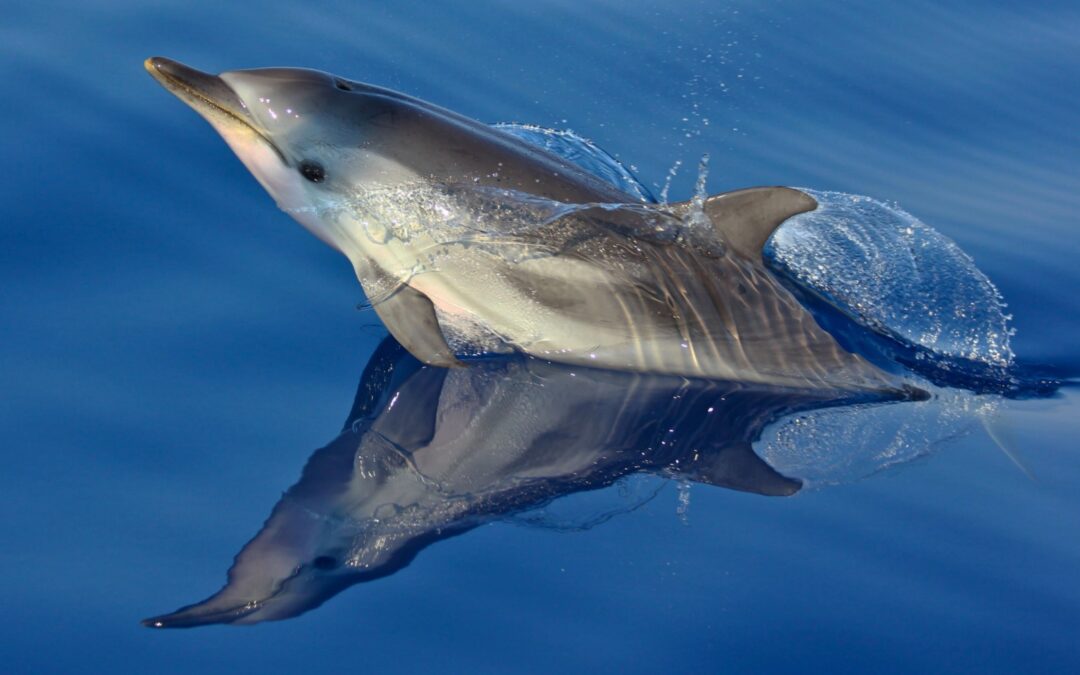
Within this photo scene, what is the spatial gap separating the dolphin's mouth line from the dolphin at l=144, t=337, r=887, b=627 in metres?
1.01

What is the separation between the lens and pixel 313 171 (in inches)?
199

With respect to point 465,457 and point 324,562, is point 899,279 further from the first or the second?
point 324,562

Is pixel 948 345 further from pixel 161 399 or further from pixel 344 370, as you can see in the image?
pixel 161 399

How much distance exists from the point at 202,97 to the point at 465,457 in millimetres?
1976

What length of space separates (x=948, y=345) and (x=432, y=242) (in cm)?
250

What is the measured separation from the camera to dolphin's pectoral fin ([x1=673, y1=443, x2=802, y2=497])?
416 cm

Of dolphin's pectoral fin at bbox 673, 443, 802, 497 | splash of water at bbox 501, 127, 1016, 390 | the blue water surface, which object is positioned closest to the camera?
the blue water surface

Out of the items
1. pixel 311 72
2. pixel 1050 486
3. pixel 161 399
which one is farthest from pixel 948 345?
pixel 161 399

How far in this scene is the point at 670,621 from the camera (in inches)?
136

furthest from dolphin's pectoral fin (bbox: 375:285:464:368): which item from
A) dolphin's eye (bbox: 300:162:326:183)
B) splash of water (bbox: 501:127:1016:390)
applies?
splash of water (bbox: 501:127:1016:390)

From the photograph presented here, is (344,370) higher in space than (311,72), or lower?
lower

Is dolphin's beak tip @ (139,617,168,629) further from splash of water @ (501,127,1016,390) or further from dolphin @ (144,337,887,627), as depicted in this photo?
splash of water @ (501,127,1016,390)

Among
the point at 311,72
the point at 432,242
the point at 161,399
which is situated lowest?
the point at 161,399

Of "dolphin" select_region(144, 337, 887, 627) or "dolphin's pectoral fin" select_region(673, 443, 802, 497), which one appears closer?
"dolphin" select_region(144, 337, 887, 627)
